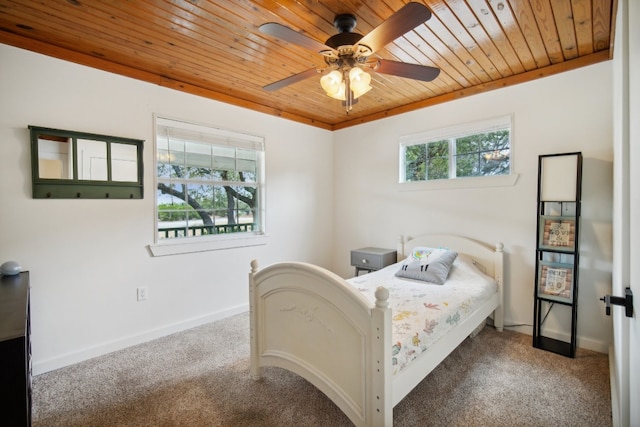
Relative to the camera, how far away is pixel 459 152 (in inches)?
130

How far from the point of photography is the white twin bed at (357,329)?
1433 mm

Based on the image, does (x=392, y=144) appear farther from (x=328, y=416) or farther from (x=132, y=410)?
(x=132, y=410)

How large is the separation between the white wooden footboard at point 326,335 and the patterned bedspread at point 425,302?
7.0 inches

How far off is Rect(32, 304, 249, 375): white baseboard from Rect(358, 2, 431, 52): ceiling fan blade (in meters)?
2.94

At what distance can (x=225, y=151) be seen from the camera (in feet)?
11.1

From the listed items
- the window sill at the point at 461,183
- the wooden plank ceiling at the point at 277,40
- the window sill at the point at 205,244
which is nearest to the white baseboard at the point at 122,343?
the window sill at the point at 205,244

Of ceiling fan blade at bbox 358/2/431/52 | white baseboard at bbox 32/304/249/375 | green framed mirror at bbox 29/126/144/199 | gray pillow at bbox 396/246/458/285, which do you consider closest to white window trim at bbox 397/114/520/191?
gray pillow at bbox 396/246/458/285

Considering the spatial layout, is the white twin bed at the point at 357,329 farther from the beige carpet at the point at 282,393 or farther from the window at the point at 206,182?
the window at the point at 206,182

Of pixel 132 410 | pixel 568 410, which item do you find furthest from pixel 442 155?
pixel 132 410

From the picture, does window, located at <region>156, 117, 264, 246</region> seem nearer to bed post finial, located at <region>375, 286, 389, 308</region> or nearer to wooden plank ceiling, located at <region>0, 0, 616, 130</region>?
wooden plank ceiling, located at <region>0, 0, 616, 130</region>

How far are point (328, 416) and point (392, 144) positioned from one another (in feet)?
10.0

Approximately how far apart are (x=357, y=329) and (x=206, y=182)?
2.43 m

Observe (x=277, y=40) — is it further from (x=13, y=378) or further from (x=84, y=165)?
(x=13, y=378)

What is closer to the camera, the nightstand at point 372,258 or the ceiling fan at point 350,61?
the ceiling fan at point 350,61
